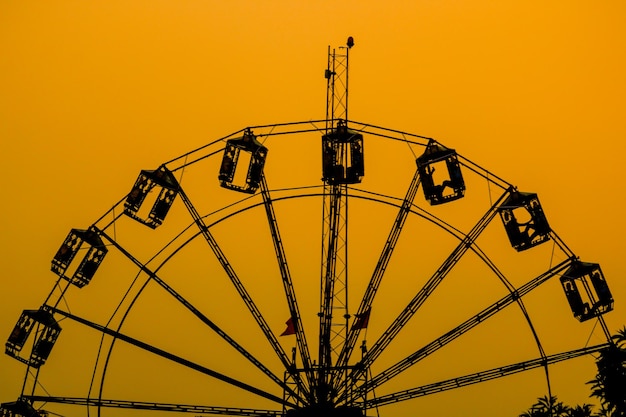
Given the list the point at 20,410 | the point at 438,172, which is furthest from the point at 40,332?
the point at 438,172

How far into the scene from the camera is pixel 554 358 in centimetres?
3600

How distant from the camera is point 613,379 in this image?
105 ft

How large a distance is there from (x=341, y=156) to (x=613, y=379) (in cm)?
1145

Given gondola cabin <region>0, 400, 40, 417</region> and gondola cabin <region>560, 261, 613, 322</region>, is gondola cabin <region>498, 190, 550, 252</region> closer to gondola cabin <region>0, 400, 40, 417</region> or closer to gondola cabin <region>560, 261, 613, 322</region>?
gondola cabin <region>560, 261, 613, 322</region>

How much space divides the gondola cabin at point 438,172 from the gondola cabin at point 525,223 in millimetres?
1722

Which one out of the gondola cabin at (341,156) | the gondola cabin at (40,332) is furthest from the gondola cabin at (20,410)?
the gondola cabin at (341,156)

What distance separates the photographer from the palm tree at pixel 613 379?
3162 cm

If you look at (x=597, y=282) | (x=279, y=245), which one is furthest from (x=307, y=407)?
(x=597, y=282)

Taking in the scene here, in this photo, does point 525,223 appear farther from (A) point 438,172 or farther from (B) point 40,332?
(B) point 40,332

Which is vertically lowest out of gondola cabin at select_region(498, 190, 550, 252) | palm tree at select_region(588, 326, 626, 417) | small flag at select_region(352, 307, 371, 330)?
palm tree at select_region(588, 326, 626, 417)

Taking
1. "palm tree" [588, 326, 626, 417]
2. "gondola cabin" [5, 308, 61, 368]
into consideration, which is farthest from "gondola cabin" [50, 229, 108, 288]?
"palm tree" [588, 326, 626, 417]

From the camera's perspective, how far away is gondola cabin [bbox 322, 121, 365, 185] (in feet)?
123

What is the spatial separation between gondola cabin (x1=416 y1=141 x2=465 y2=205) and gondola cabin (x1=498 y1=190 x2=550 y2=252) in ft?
5.65

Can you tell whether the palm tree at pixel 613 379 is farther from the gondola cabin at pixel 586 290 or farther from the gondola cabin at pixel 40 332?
the gondola cabin at pixel 40 332
